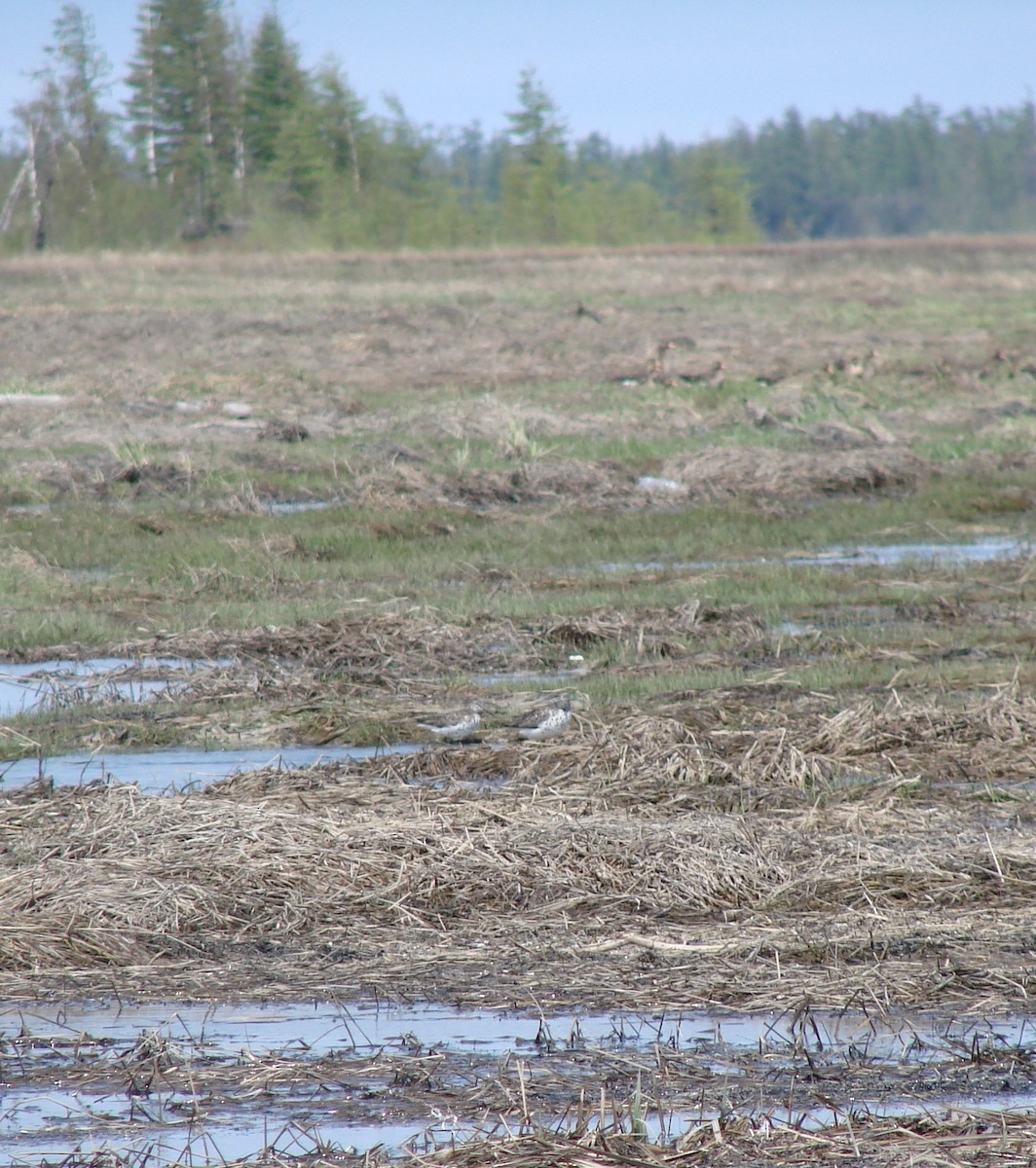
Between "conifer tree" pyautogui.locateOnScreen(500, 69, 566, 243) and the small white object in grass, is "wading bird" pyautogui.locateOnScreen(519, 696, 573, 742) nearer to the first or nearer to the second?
the small white object in grass

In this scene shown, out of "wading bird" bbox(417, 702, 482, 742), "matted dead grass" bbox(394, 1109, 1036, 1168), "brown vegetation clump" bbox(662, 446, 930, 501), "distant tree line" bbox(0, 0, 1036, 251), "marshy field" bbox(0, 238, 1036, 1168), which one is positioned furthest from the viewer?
"distant tree line" bbox(0, 0, 1036, 251)

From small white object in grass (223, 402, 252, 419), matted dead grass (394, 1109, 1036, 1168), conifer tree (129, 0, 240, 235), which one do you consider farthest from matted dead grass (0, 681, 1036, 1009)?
conifer tree (129, 0, 240, 235)

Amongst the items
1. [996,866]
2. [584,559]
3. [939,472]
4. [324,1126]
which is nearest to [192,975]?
[324,1126]

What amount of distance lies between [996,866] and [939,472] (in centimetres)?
1287

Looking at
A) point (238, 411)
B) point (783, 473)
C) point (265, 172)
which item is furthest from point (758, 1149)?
point (265, 172)

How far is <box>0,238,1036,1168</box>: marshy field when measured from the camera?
13.4 ft

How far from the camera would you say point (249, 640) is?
10.3m

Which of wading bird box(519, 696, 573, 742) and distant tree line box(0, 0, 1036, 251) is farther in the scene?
distant tree line box(0, 0, 1036, 251)

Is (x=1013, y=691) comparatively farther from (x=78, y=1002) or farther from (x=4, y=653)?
(x=4, y=653)

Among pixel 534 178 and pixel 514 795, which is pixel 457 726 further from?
pixel 534 178

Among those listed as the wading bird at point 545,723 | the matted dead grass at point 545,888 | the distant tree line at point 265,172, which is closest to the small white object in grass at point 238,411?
the wading bird at point 545,723

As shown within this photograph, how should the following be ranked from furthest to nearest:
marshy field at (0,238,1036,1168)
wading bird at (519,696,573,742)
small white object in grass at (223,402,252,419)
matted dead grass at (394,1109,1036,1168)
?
small white object in grass at (223,402,252,419), wading bird at (519,696,573,742), marshy field at (0,238,1036,1168), matted dead grass at (394,1109,1036,1168)

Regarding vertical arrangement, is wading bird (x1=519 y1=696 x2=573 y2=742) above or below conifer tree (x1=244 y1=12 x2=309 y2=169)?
below

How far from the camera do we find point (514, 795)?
698cm
